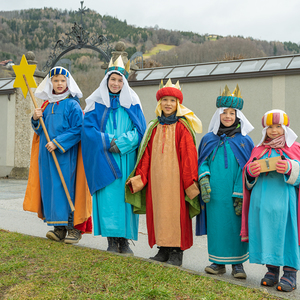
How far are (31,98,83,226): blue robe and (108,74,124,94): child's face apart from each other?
26.2 inches

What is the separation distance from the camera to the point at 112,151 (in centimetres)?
424

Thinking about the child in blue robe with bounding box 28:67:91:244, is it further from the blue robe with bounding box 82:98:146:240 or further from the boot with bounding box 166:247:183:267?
the boot with bounding box 166:247:183:267

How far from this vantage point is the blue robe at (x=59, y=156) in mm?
4676

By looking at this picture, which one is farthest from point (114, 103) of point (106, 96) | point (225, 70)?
point (225, 70)

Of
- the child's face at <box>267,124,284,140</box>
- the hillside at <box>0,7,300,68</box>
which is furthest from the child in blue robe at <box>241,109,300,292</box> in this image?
the hillside at <box>0,7,300,68</box>

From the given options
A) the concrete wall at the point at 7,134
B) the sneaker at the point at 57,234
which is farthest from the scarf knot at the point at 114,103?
the concrete wall at the point at 7,134

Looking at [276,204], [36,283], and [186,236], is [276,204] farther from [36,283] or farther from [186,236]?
[36,283]

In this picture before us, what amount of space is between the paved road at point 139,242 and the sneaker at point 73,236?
25 cm

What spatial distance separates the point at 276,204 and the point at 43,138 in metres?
3.00

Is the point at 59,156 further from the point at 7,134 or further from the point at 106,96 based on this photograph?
the point at 7,134

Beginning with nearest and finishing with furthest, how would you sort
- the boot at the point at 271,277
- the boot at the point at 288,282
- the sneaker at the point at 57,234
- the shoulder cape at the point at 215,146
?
the boot at the point at 288,282 < the boot at the point at 271,277 < the shoulder cape at the point at 215,146 < the sneaker at the point at 57,234

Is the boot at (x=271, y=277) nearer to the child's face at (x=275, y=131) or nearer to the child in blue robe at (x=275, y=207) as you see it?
the child in blue robe at (x=275, y=207)

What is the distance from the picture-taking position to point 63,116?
482 cm

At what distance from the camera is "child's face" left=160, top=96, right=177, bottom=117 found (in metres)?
4.00
